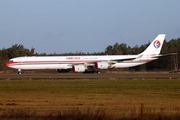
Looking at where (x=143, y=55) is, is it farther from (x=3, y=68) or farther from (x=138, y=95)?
(x=138, y=95)

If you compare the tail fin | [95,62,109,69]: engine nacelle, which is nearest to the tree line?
the tail fin

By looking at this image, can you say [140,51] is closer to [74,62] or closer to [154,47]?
[154,47]

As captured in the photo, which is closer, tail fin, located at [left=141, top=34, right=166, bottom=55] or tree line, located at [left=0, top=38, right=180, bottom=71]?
tail fin, located at [left=141, top=34, right=166, bottom=55]

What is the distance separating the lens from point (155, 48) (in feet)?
244

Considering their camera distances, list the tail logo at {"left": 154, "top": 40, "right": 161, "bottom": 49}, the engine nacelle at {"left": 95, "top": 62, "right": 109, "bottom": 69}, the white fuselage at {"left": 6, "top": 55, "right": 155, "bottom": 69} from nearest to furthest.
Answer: the white fuselage at {"left": 6, "top": 55, "right": 155, "bottom": 69} < the engine nacelle at {"left": 95, "top": 62, "right": 109, "bottom": 69} < the tail logo at {"left": 154, "top": 40, "right": 161, "bottom": 49}

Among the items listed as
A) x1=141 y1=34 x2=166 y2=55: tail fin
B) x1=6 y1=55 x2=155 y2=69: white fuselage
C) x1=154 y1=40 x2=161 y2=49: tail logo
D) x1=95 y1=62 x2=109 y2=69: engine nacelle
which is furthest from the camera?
x1=154 y1=40 x2=161 y2=49: tail logo

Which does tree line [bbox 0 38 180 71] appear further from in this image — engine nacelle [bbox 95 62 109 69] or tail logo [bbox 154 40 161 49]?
engine nacelle [bbox 95 62 109 69]

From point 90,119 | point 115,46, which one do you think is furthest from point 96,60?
point 115,46

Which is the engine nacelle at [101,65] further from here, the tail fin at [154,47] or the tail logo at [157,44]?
the tail logo at [157,44]

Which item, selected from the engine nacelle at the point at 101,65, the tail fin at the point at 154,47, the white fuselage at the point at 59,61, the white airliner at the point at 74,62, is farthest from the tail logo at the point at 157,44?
the engine nacelle at the point at 101,65

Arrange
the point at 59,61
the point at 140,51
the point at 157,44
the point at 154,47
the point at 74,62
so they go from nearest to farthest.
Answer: the point at 59,61
the point at 74,62
the point at 154,47
the point at 157,44
the point at 140,51

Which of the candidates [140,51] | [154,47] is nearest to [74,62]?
[154,47]

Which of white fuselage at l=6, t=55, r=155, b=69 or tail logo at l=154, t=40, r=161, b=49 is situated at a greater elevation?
tail logo at l=154, t=40, r=161, b=49

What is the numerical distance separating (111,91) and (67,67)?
1457 inches
